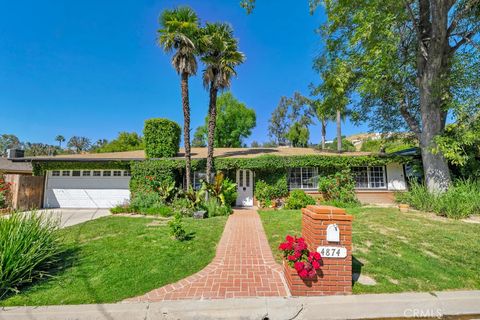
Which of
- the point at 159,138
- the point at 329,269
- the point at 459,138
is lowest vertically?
the point at 329,269

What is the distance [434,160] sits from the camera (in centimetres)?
1009

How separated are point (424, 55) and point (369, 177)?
666cm

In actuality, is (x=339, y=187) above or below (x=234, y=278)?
above

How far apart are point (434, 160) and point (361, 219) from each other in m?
5.32

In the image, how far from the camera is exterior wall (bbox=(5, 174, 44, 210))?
11680 mm

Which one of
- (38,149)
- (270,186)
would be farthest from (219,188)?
(38,149)

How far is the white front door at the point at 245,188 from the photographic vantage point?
1331cm

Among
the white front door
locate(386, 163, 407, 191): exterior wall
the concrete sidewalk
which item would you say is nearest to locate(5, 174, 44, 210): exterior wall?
the white front door

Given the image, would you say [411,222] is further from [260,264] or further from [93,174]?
[93,174]

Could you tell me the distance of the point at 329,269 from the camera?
3.34 metres

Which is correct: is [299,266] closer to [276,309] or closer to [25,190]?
[276,309]

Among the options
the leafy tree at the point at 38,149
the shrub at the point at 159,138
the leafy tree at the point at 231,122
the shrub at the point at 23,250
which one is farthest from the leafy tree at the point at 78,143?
the shrub at the point at 23,250

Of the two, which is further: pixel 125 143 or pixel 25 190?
pixel 125 143

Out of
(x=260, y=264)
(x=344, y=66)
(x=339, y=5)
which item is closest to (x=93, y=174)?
(x=260, y=264)
